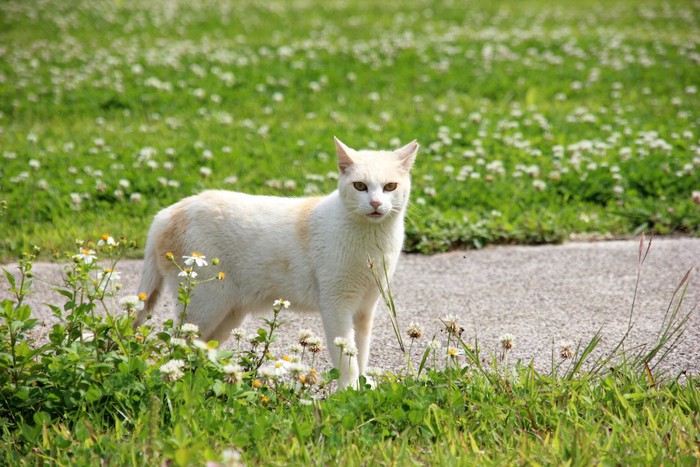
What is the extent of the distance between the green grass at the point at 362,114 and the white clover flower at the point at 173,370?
8.57ft

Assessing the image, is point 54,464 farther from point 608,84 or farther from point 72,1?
point 72,1

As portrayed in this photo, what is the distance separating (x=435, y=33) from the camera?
13008mm

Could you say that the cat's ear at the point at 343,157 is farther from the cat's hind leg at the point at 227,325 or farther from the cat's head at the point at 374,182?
the cat's hind leg at the point at 227,325

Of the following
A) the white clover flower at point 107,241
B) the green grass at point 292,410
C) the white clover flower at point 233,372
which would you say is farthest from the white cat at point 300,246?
the white clover flower at point 233,372

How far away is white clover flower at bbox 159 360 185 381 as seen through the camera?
2.85 m

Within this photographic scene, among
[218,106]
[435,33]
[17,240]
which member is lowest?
[17,240]

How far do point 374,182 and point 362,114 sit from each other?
527 centimetres

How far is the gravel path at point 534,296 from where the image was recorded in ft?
13.3

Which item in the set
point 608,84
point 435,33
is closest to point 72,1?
point 435,33

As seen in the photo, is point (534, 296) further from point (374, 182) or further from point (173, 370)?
point (173, 370)

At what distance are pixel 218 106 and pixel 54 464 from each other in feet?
23.1

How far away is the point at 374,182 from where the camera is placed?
12.0ft

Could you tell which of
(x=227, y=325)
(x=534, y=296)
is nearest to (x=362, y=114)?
(x=534, y=296)

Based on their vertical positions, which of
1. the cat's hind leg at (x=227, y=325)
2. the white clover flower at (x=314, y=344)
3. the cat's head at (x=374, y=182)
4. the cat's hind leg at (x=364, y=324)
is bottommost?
the cat's hind leg at (x=227, y=325)
